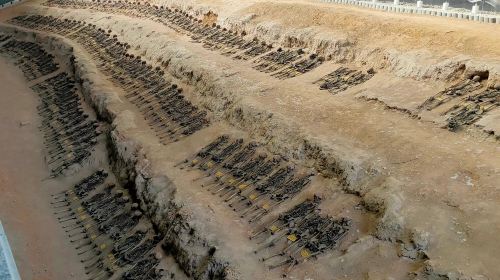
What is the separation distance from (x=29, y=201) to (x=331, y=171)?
1340 cm

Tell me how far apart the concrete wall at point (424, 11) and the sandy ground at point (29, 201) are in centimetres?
1782

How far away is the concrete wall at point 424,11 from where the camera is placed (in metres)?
22.5

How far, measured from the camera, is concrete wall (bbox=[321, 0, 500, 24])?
73.7 feet

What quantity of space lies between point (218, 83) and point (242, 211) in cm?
846

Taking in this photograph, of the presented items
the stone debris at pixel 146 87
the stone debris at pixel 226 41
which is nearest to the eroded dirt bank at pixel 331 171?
the stone debris at pixel 146 87

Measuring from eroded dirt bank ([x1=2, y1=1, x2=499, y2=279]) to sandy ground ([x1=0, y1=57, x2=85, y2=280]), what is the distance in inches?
136

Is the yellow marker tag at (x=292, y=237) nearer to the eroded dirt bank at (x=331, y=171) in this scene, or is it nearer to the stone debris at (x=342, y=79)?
the eroded dirt bank at (x=331, y=171)

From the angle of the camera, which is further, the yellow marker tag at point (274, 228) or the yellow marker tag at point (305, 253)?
the yellow marker tag at point (274, 228)

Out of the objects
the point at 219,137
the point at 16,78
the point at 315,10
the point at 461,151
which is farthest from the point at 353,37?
the point at 16,78

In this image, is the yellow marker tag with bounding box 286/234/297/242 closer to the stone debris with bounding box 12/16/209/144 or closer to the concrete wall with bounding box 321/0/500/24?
the stone debris with bounding box 12/16/209/144

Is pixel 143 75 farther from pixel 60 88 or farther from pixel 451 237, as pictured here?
pixel 451 237

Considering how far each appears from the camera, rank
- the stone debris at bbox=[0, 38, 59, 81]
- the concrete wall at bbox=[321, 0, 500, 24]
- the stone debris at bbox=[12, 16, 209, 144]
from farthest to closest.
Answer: the stone debris at bbox=[0, 38, 59, 81]
the stone debris at bbox=[12, 16, 209, 144]
the concrete wall at bbox=[321, 0, 500, 24]

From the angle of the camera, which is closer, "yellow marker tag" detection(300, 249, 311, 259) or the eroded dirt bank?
the eroded dirt bank

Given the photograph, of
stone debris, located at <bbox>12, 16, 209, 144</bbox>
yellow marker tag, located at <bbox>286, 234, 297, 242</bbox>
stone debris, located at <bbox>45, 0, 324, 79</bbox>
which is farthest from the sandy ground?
stone debris, located at <bbox>45, 0, 324, 79</bbox>
